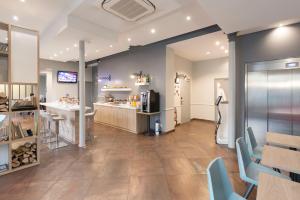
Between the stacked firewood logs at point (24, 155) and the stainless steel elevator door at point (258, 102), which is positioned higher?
the stainless steel elevator door at point (258, 102)

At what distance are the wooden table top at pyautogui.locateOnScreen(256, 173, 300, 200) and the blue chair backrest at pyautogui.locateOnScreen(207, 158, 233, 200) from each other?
0.29 m

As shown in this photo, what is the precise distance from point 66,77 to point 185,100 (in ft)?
21.5

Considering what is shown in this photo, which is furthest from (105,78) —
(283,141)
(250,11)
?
(283,141)

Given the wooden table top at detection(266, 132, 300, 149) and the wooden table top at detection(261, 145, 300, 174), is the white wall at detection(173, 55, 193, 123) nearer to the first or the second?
the wooden table top at detection(266, 132, 300, 149)

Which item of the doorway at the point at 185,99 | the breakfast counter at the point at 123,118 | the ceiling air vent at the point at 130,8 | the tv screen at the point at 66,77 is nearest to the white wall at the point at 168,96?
the breakfast counter at the point at 123,118

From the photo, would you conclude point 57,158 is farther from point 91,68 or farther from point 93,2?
point 91,68

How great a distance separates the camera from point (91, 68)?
403 inches

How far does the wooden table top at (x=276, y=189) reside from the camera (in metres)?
1.19

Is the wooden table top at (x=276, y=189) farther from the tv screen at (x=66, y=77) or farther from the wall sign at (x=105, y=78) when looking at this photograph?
the tv screen at (x=66, y=77)

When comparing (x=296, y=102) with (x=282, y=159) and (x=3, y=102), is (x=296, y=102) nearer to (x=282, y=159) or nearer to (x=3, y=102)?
(x=282, y=159)

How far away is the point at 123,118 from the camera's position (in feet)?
21.0

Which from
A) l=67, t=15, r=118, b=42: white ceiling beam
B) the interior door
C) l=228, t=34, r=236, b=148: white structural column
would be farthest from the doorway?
l=67, t=15, r=118, b=42: white ceiling beam

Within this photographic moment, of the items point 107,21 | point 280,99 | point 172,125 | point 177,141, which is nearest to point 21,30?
point 107,21

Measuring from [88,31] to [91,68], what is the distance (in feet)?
21.3
